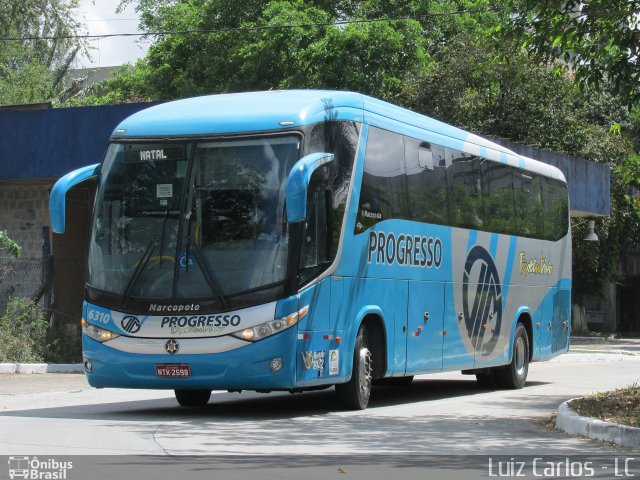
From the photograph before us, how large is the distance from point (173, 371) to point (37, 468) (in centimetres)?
414

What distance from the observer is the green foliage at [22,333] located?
68.4ft

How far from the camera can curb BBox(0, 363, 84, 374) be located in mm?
20203

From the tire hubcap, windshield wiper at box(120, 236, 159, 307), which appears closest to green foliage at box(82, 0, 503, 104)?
the tire hubcap

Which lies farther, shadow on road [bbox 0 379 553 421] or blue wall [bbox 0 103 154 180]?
blue wall [bbox 0 103 154 180]

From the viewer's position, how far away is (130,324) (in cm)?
1302

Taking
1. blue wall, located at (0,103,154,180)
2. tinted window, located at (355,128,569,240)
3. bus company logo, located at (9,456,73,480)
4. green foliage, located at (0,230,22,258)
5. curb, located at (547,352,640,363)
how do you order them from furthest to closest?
curb, located at (547,352,640,363) < blue wall, located at (0,103,154,180) < green foliage, located at (0,230,22,258) < tinted window, located at (355,128,569,240) < bus company logo, located at (9,456,73,480)

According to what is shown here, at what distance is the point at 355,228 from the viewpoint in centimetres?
1401

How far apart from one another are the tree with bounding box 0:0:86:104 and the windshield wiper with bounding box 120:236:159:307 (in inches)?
1201

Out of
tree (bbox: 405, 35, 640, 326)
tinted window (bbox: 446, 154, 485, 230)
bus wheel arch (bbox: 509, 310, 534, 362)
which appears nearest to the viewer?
tinted window (bbox: 446, 154, 485, 230)

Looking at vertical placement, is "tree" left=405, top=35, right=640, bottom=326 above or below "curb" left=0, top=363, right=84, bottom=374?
above

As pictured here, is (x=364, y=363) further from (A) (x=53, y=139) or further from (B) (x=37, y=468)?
(A) (x=53, y=139)

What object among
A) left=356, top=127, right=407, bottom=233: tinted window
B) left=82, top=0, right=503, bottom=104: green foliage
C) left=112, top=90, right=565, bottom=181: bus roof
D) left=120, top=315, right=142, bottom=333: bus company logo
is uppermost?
left=82, top=0, right=503, bottom=104: green foliage

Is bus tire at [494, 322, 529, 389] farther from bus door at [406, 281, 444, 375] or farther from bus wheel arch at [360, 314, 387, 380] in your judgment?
bus wheel arch at [360, 314, 387, 380]

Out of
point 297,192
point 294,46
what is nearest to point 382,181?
point 297,192
